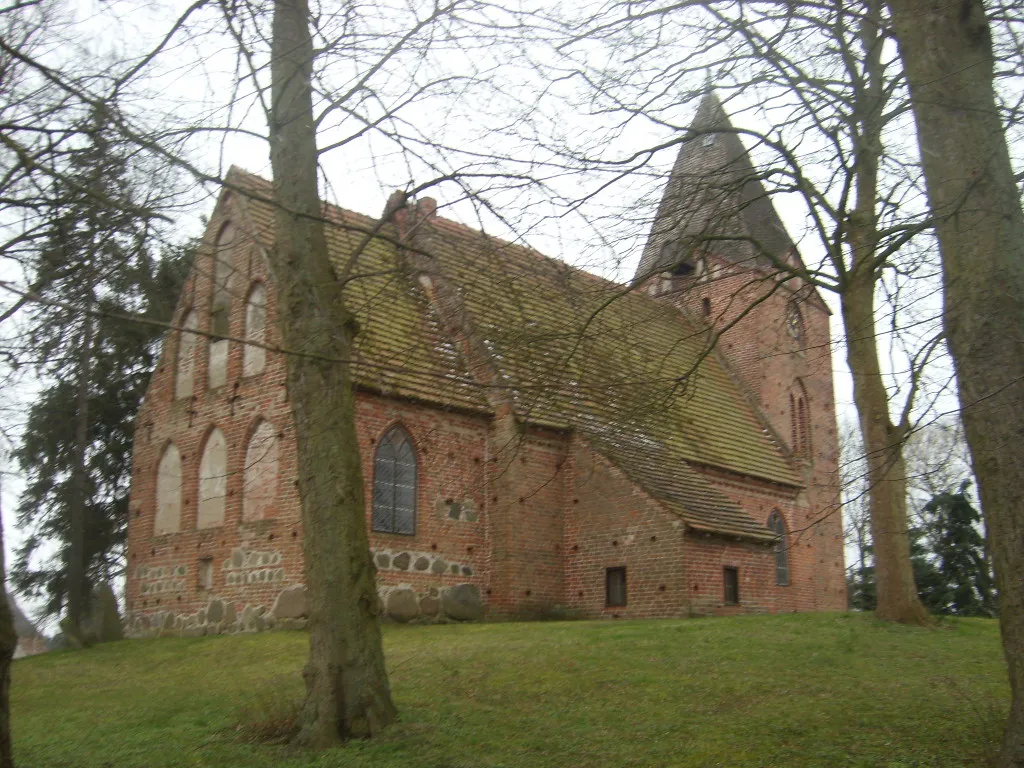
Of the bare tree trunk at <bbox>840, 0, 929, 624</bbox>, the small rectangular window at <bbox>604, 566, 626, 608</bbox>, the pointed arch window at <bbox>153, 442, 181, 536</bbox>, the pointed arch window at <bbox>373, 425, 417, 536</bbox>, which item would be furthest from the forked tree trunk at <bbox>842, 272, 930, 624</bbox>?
the pointed arch window at <bbox>153, 442, 181, 536</bbox>

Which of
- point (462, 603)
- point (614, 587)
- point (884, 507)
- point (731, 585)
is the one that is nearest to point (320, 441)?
point (884, 507)

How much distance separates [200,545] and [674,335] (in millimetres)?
14100

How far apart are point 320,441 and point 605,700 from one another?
371cm

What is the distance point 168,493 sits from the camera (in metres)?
20.3

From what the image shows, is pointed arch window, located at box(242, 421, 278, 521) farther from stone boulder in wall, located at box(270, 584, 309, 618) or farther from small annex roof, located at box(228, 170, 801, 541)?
small annex roof, located at box(228, 170, 801, 541)

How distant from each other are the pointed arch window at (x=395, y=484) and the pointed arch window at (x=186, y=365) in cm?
488

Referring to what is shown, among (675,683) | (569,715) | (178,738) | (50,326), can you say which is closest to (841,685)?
(675,683)

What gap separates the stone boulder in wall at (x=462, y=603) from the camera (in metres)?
18.1

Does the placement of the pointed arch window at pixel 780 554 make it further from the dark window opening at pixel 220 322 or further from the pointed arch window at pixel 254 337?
the dark window opening at pixel 220 322

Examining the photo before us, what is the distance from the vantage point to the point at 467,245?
9.78 metres

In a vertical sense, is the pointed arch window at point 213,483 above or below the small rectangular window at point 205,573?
above

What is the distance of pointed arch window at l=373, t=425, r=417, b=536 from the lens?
695 inches

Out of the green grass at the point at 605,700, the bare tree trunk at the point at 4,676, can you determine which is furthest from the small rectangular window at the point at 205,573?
the bare tree trunk at the point at 4,676

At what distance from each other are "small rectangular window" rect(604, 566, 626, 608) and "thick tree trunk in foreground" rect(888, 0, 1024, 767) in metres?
12.6
